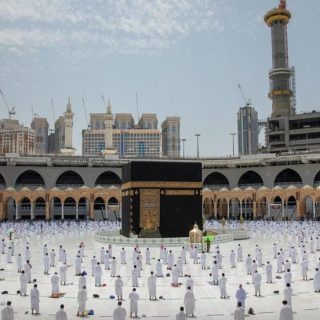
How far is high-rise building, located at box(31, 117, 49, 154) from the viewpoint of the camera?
136 metres

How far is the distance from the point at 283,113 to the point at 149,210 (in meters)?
50.5

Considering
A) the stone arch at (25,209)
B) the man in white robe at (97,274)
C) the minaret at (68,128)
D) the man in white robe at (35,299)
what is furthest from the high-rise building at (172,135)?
the man in white robe at (35,299)

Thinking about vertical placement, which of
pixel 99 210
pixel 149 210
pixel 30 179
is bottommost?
pixel 99 210

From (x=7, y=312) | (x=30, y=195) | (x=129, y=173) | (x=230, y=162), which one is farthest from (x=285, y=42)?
(x=7, y=312)

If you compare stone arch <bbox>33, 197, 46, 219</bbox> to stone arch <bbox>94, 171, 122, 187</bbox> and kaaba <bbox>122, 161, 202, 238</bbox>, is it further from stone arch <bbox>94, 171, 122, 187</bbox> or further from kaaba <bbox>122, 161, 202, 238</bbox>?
kaaba <bbox>122, 161, 202, 238</bbox>

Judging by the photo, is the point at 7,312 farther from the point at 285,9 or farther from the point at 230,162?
the point at 285,9

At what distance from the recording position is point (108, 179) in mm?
56812

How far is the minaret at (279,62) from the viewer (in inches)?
2813

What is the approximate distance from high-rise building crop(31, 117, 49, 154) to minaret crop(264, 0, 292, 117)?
87.3m

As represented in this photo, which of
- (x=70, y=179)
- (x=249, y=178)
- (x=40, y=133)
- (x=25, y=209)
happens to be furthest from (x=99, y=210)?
(x=40, y=133)

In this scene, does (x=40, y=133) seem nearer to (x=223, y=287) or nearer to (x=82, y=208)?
(x=82, y=208)

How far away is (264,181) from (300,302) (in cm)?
4199

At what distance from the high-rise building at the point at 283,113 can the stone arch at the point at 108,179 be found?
2622 centimetres

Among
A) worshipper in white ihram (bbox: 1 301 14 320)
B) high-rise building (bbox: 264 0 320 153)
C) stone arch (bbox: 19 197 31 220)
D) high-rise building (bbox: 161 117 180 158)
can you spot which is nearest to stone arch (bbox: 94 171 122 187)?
stone arch (bbox: 19 197 31 220)
